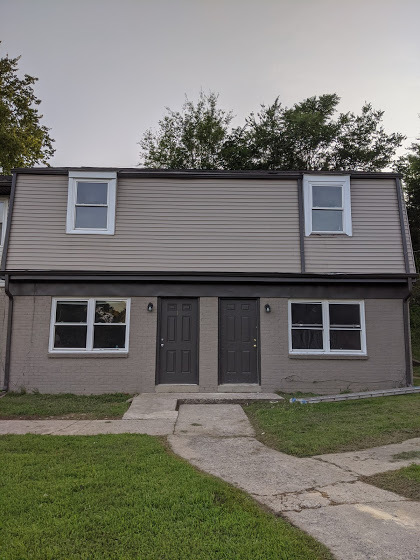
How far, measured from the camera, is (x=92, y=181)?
11281 mm

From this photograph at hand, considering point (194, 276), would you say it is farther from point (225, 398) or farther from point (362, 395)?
point (362, 395)

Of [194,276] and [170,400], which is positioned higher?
[194,276]

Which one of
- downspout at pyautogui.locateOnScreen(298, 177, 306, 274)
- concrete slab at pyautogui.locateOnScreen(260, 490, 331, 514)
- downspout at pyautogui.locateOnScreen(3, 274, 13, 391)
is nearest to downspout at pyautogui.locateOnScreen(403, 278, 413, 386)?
downspout at pyautogui.locateOnScreen(298, 177, 306, 274)

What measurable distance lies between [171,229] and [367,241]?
515cm

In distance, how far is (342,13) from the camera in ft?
39.5

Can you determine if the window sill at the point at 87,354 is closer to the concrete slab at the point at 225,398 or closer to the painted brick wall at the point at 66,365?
the painted brick wall at the point at 66,365

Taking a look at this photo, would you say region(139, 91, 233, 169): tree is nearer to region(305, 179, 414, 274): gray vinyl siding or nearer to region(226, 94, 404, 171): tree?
region(226, 94, 404, 171): tree

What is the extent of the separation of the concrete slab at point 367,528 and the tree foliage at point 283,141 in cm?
2630

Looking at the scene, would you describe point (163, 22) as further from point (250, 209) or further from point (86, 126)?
point (250, 209)

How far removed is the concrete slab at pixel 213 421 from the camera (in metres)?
7.07

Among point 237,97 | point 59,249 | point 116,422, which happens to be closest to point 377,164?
point 237,97

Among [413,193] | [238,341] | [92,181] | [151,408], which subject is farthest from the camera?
[413,193]

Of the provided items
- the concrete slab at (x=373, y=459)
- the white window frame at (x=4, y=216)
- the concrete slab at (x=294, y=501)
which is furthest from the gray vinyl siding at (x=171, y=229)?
the concrete slab at (x=294, y=501)

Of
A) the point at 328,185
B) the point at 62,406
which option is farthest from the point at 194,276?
the point at 328,185
